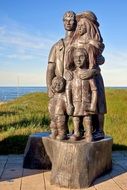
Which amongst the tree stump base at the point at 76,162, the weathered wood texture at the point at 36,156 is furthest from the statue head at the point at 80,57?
the weathered wood texture at the point at 36,156

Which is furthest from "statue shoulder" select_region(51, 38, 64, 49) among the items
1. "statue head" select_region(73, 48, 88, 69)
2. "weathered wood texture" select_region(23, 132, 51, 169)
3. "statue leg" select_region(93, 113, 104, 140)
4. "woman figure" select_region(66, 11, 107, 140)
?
"weathered wood texture" select_region(23, 132, 51, 169)

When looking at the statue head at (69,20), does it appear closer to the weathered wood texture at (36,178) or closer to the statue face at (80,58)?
the statue face at (80,58)

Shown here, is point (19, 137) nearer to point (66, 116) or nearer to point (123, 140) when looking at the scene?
point (123, 140)

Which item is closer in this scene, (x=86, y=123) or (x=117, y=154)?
(x=86, y=123)

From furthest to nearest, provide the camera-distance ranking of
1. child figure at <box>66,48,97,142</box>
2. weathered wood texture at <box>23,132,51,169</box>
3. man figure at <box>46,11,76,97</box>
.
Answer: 1. weathered wood texture at <box>23,132,51,169</box>
2. man figure at <box>46,11,76,97</box>
3. child figure at <box>66,48,97,142</box>

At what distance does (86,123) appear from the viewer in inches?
269

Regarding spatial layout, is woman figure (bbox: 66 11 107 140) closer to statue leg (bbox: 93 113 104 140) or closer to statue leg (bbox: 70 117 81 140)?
statue leg (bbox: 93 113 104 140)

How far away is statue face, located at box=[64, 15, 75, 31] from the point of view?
7.40 m

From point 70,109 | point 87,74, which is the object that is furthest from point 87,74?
point 70,109

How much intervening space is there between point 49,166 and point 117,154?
6.82 feet

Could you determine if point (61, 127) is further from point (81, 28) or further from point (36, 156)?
point (81, 28)

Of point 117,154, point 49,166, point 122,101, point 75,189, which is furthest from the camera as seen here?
point 122,101

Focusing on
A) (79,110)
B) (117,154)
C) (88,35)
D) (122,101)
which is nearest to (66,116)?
(79,110)

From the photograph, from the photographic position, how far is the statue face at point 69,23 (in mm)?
7400
